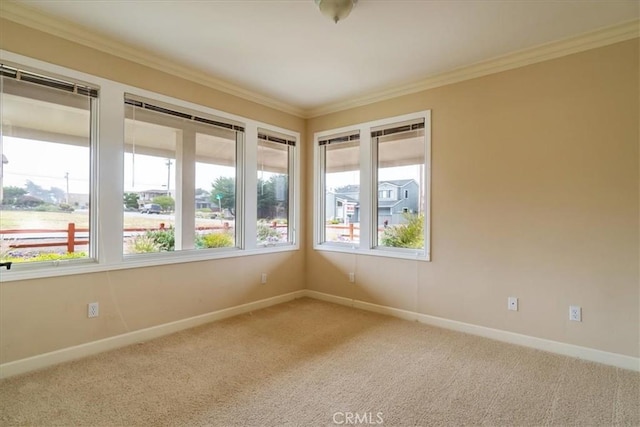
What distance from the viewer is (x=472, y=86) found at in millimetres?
3258

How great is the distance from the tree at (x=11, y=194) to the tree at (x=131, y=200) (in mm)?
690

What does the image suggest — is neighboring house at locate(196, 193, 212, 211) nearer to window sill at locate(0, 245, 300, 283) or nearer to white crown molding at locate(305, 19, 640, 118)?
window sill at locate(0, 245, 300, 283)

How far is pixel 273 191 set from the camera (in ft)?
14.4

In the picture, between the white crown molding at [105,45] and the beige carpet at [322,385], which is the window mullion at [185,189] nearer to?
the white crown molding at [105,45]

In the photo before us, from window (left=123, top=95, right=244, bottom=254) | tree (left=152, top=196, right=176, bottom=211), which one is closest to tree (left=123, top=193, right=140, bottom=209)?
window (left=123, top=95, right=244, bottom=254)

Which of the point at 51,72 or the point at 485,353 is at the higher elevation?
the point at 51,72

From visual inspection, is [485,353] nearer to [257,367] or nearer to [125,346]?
[257,367]

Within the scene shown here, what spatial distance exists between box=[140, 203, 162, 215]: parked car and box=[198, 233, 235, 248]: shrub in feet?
1.80

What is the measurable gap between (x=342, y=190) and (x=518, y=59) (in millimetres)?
2321

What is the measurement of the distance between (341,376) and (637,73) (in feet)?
10.3

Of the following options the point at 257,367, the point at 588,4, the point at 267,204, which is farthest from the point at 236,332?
the point at 588,4

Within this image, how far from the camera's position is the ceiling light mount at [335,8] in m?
2.18

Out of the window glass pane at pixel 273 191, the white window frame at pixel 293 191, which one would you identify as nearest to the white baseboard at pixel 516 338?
the white window frame at pixel 293 191

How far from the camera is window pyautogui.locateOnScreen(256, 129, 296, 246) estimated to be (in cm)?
421
